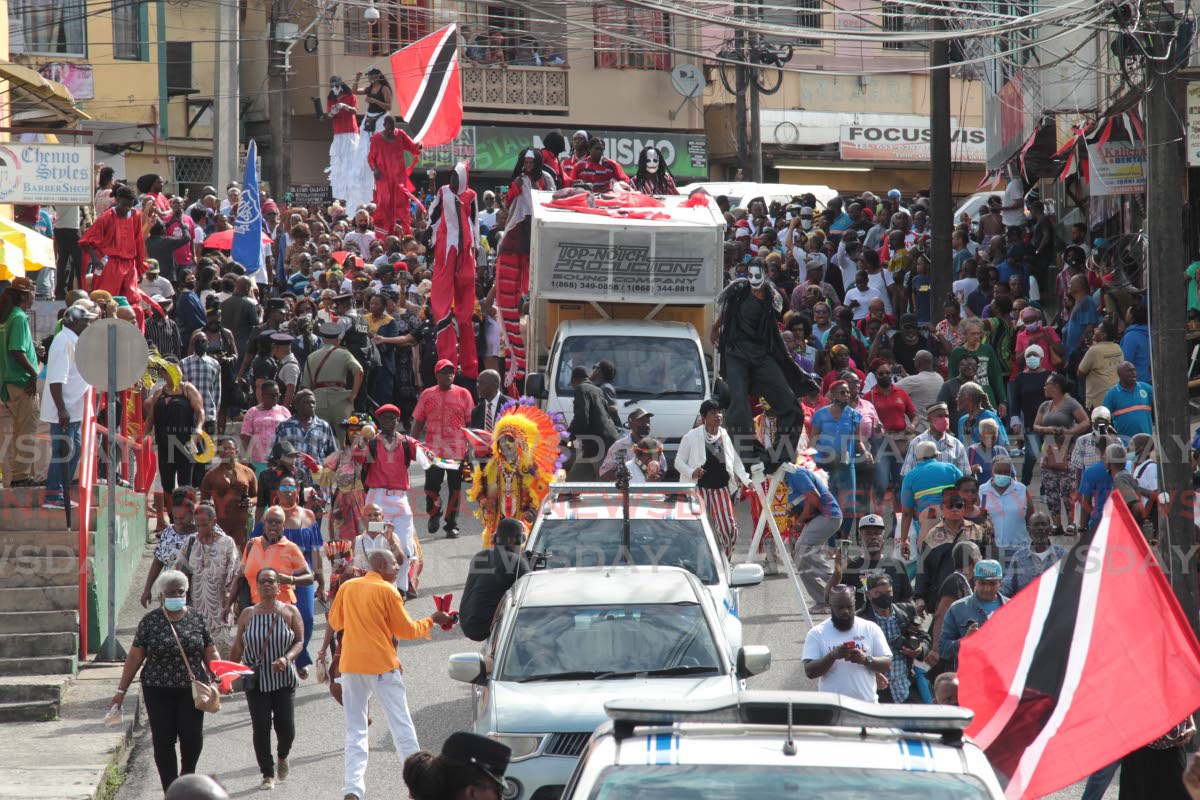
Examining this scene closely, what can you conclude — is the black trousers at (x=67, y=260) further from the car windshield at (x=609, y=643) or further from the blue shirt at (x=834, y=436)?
the car windshield at (x=609, y=643)

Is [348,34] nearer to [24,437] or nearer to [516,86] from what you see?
[516,86]

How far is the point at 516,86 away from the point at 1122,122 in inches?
1058

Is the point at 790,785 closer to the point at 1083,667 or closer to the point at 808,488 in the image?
the point at 1083,667

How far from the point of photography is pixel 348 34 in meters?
44.2

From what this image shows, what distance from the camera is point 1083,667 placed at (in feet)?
26.0

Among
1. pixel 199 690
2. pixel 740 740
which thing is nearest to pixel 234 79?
pixel 199 690

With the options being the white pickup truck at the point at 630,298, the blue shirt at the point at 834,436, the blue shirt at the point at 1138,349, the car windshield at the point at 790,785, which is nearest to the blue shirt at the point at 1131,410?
the blue shirt at the point at 1138,349

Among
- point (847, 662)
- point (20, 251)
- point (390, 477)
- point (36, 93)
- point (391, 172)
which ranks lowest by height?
point (847, 662)

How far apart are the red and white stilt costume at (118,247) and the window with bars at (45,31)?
2024 centimetres

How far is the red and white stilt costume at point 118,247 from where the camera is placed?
62.9 feet

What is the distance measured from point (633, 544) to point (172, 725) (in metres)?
3.49

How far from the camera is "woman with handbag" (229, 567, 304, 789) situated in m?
11.5

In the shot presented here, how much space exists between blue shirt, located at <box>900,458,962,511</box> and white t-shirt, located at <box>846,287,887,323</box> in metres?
10.2

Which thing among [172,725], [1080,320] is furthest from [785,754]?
[1080,320]
